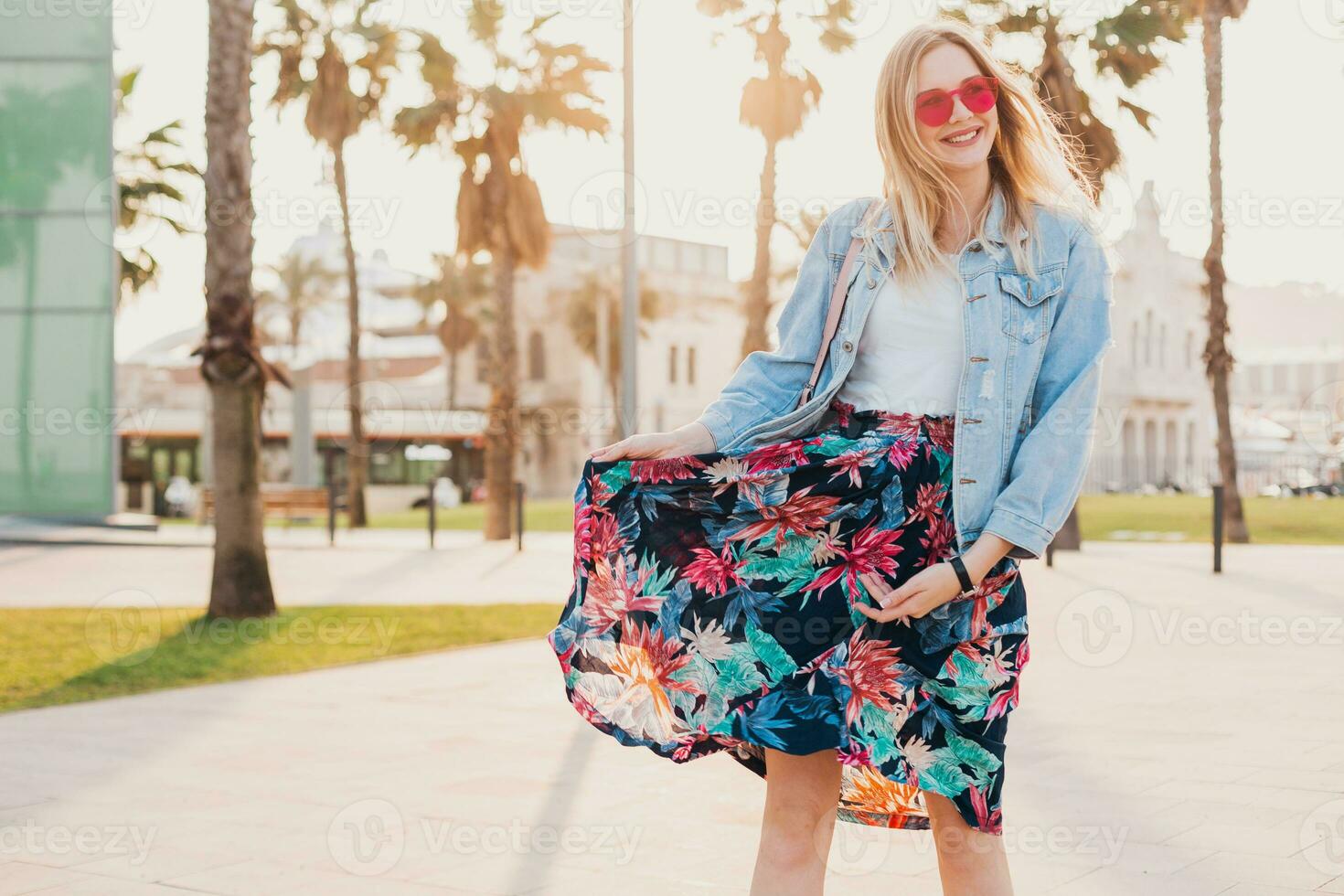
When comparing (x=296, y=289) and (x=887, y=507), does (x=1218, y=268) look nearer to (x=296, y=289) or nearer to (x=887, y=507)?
(x=887, y=507)

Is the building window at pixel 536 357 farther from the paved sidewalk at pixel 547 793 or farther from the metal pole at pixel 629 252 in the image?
the paved sidewalk at pixel 547 793

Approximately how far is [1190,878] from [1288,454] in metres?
64.9

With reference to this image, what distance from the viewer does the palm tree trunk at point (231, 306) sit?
10.4 m

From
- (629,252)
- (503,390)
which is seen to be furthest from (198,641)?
(503,390)

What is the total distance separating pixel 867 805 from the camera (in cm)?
270

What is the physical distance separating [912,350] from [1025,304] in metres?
0.21

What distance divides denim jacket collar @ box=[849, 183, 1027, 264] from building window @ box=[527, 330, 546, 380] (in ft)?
206

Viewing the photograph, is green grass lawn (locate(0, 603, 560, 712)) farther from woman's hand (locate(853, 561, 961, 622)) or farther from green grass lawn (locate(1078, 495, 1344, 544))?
green grass lawn (locate(1078, 495, 1344, 544))

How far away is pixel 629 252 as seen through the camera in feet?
52.8

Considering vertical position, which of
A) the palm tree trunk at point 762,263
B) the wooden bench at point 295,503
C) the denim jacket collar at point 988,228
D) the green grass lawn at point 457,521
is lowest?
the green grass lawn at point 457,521

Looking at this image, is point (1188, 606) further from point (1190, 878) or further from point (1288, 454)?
point (1288, 454)

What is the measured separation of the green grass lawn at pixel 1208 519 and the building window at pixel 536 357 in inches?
1336

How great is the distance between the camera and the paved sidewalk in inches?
163

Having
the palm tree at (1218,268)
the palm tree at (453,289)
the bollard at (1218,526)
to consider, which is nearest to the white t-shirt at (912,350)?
the bollard at (1218,526)
